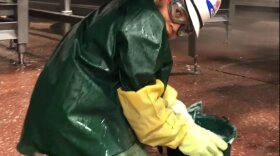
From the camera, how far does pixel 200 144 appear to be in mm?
1490

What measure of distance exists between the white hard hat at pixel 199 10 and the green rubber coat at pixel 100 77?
0.11m

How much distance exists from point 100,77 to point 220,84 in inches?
104

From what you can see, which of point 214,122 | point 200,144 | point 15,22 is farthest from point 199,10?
point 15,22

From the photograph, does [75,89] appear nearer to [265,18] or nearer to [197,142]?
[197,142]

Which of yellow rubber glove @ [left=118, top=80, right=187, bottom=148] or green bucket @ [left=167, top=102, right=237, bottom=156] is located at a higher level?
yellow rubber glove @ [left=118, top=80, right=187, bottom=148]

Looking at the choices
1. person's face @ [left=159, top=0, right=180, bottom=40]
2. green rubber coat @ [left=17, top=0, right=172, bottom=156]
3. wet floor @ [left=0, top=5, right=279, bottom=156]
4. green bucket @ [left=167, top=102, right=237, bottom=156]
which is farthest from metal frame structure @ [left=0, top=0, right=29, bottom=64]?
person's face @ [left=159, top=0, right=180, bottom=40]

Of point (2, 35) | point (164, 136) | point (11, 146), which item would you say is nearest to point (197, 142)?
point (164, 136)

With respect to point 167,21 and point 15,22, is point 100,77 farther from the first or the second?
point 15,22

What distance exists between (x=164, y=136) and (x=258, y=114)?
2.00m

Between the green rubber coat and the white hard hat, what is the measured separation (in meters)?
0.11

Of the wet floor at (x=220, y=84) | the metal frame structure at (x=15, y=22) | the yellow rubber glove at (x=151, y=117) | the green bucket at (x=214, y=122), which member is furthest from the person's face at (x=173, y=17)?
the metal frame structure at (x=15, y=22)

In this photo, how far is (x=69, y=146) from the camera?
143 cm

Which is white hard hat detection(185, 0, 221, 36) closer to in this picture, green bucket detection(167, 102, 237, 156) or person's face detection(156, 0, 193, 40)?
person's face detection(156, 0, 193, 40)

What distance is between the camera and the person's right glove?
1482 mm
